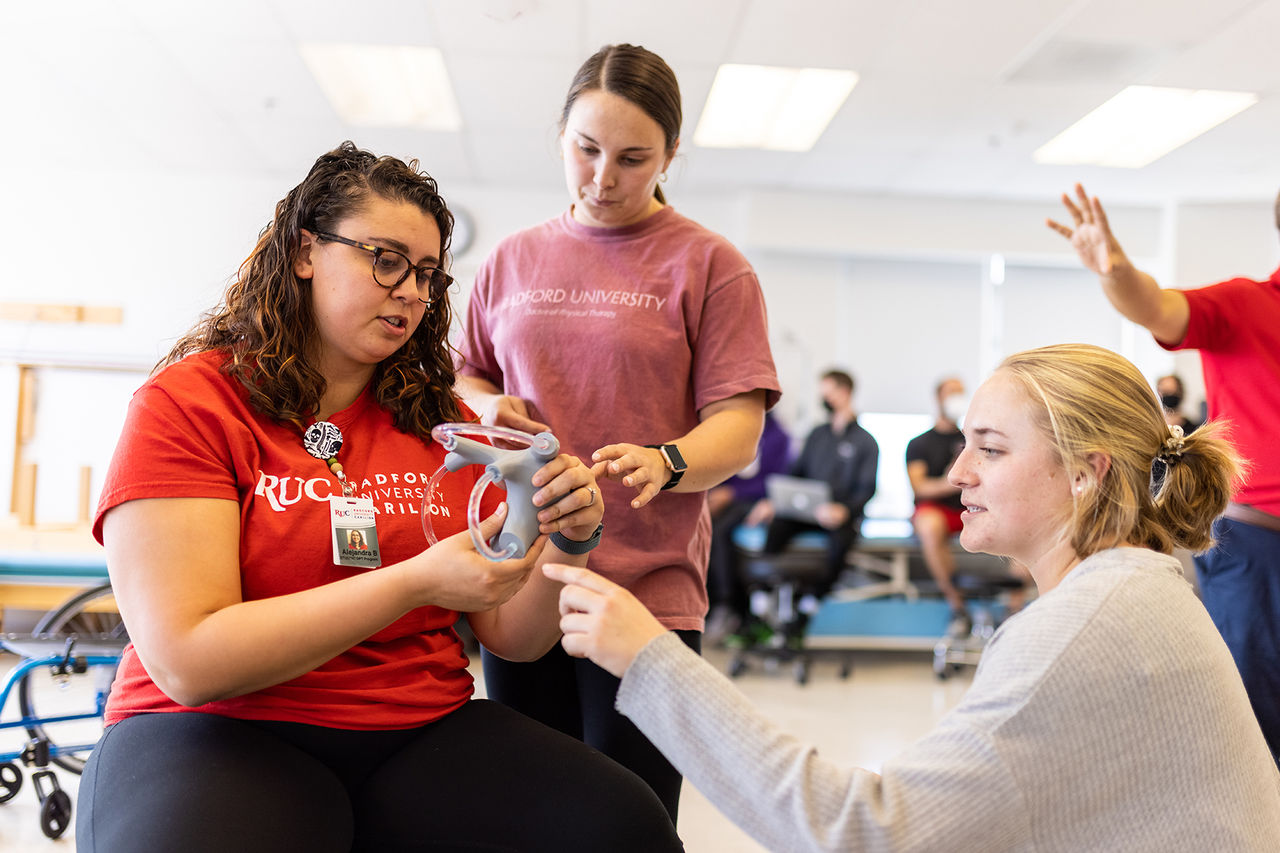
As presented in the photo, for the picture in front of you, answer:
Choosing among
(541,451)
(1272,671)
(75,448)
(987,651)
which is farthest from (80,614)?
(75,448)

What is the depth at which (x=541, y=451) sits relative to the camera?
1.09 m

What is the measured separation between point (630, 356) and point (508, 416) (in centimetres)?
22

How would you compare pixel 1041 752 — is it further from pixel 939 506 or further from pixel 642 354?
pixel 939 506

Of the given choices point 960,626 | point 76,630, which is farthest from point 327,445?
point 960,626

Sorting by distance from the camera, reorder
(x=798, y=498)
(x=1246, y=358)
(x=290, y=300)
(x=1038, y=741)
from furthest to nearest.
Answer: (x=798, y=498)
(x=1246, y=358)
(x=290, y=300)
(x=1038, y=741)

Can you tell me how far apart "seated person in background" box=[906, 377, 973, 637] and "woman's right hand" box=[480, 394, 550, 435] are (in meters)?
4.16

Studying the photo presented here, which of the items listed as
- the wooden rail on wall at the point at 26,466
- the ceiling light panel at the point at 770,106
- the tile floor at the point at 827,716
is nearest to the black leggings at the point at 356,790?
the tile floor at the point at 827,716

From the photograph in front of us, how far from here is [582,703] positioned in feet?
4.80

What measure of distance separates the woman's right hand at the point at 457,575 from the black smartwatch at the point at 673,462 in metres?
0.32

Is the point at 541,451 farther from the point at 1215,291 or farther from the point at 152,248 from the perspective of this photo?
the point at 152,248

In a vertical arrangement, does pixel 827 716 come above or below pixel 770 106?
below

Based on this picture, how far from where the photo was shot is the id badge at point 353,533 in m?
1.15

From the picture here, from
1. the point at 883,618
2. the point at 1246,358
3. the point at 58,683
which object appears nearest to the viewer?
the point at 1246,358

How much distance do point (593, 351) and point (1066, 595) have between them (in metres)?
0.80
